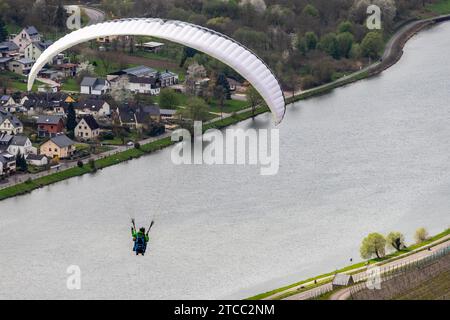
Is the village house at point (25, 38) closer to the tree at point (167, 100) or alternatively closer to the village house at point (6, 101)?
the village house at point (6, 101)

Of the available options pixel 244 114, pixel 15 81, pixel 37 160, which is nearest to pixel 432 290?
pixel 37 160

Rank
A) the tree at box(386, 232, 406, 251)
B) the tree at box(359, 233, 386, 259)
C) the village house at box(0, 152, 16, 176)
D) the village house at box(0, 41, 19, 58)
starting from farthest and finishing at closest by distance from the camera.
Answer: the village house at box(0, 41, 19, 58) < the village house at box(0, 152, 16, 176) < the tree at box(386, 232, 406, 251) < the tree at box(359, 233, 386, 259)

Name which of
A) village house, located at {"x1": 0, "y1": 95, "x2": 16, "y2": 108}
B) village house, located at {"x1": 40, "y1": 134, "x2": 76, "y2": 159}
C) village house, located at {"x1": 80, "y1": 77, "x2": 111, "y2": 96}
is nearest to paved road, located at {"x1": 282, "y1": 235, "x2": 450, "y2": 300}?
village house, located at {"x1": 40, "y1": 134, "x2": 76, "y2": 159}

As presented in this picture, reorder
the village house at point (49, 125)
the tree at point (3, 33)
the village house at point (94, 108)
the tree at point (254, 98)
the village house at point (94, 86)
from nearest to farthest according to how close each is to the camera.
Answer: the village house at point (49, 125) < the village house at point (94, 108) < the tree at point (254, 98) < the village house at point (94, 86) < the tree at point (3, 33)

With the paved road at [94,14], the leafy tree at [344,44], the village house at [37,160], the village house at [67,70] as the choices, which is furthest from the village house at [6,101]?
the leafy tree at [344,44]

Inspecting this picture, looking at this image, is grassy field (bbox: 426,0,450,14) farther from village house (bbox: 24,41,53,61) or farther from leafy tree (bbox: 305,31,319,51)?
village house (bbox: 24,41,53,61)

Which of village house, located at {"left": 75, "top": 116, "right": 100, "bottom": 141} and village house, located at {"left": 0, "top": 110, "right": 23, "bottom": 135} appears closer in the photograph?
village house, located at {"left": 75, "top": 116, "right": 100, "bottom": 141}
